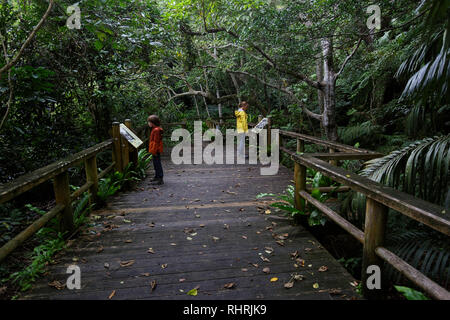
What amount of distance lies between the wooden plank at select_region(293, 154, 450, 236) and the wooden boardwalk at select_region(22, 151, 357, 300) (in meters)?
0.86

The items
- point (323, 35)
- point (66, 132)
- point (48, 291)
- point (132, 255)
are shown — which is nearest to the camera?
point (48, 291)

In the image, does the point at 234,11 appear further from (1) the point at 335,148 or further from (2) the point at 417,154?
(2) the point at 417,154

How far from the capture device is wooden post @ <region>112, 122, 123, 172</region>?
18.2 ft

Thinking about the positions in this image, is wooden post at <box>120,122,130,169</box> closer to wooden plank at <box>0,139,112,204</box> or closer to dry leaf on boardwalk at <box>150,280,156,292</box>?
wooden plank at <box>0,139,112,204</box>

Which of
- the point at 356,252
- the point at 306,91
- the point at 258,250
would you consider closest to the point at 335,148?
the point at 356,252

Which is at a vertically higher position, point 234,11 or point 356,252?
point 234,11

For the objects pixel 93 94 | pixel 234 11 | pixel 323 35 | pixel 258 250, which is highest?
pixel 234 11

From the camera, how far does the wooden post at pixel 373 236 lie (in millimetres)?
2133

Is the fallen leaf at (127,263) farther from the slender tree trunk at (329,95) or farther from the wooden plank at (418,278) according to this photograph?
the slender tree trunk at (329,95)

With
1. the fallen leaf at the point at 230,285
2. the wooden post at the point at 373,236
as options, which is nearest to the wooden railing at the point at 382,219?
the wooden post at the point at 373,236

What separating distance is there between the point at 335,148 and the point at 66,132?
560cm

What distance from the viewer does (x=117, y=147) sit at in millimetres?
Result: 5605

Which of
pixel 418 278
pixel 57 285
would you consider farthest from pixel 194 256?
pixel 418 278

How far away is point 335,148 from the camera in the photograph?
4645mm
